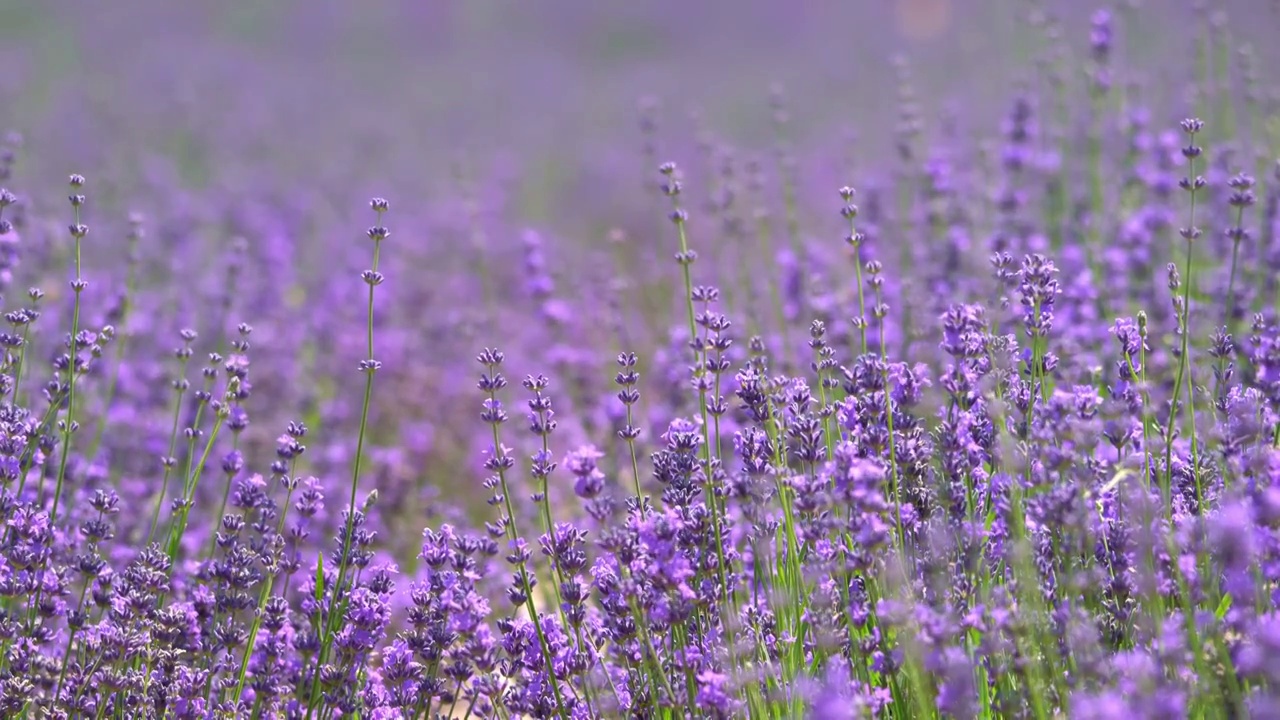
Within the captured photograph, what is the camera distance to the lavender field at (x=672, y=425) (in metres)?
2.18

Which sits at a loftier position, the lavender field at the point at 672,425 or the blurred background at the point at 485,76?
the blurred background at the point at 485,76

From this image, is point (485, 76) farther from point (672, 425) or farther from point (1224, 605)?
point (1224, 605)

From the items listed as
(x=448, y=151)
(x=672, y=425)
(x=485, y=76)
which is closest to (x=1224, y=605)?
(x=672, y=425)

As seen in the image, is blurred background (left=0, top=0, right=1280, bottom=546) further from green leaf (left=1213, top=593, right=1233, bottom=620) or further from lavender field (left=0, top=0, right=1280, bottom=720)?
green leaf (left=1213, top=593, right=1233, bottom=620)

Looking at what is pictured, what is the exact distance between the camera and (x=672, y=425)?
2539 mm

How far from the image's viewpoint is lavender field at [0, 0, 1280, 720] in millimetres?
2176

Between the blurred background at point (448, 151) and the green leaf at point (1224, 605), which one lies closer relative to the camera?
the green leaf at point (1224, 605)

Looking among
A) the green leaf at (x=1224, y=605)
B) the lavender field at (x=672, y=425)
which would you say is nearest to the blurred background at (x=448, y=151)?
the lavender field at (x=672, y=425)

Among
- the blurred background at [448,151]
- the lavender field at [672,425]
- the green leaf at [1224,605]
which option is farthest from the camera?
the blurred background at [448,151]

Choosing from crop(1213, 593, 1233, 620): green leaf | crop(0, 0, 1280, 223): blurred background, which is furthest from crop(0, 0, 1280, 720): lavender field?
crop(0, 0, 1280, 223): blurred background

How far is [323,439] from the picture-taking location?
5.62 metres

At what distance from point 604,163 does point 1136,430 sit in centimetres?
1151

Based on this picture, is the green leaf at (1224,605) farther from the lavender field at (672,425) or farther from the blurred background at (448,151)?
the blurred background at (448,151)

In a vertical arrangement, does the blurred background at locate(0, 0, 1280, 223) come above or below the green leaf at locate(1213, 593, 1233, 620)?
above
